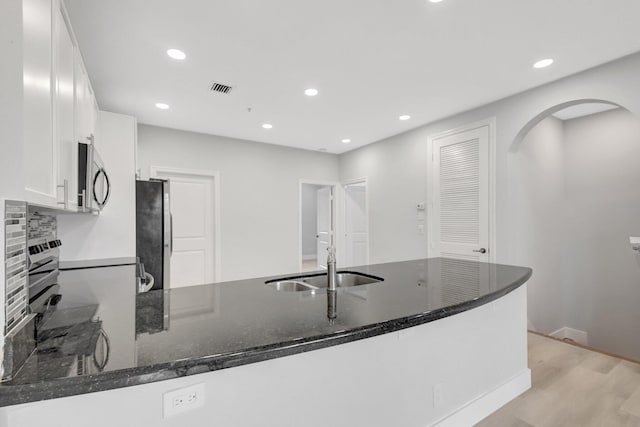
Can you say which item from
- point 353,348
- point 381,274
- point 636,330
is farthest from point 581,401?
point 636,330

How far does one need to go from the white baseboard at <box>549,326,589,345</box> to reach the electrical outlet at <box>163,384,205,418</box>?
4442 mm

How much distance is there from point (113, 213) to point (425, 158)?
3.63m

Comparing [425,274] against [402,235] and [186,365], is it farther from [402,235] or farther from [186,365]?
[402,235]

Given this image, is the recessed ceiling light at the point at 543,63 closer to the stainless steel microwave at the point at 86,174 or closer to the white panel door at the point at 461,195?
the white panel door at the point at 461,195

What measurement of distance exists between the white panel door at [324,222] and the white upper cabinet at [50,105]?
4414mm

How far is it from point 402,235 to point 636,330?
2.73m

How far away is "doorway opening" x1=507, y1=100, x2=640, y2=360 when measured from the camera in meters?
3.40

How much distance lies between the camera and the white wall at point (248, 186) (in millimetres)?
4172

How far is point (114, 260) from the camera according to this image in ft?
8.54

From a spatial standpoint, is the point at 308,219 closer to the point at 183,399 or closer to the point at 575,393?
the point at 575,393

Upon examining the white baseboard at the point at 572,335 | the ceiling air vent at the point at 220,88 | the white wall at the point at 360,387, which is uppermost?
the ceiling air vent at the point at 220,88

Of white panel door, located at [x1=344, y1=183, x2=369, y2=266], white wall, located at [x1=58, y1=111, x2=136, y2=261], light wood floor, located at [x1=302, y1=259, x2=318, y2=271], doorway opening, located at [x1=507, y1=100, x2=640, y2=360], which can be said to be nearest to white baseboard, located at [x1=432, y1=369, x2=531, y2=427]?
doorway opening, located at [x1=507, y1=100, x2=640, y2=360]

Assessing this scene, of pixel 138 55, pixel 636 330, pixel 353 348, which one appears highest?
pixel 138 55

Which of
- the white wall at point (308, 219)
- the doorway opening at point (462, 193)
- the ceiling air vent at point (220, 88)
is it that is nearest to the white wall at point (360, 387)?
the doorway opening at point (462, 193)
